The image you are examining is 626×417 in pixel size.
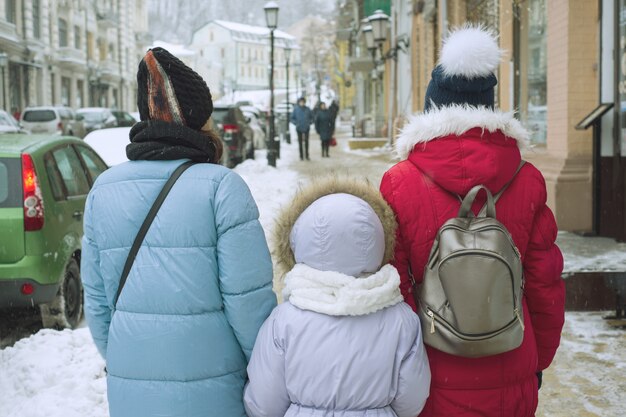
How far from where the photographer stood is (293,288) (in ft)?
8.11

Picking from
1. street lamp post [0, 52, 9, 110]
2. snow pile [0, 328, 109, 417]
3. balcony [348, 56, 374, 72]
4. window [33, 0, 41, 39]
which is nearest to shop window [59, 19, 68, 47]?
window [33, 0, 41, 39]

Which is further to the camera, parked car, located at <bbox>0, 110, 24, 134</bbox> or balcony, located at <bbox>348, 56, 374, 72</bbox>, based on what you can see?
balcony, located at <bbox>348, 56, 374, 72</bbox>

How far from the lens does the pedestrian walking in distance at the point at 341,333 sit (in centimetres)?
239

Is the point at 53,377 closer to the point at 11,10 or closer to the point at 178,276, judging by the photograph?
the point at 178,276

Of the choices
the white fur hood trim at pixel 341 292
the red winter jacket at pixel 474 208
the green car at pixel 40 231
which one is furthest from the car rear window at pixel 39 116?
the white fur hood trim at pixel 341 292

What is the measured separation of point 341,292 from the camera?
7.84ft

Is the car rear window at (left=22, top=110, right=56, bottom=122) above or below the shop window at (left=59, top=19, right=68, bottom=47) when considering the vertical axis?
below

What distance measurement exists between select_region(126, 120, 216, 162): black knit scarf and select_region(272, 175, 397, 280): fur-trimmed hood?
379 millimetres

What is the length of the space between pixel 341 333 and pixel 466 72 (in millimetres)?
A: 983

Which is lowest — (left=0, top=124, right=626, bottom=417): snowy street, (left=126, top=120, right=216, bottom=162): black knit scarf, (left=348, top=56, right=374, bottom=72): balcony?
(left=0, top=124, right=626, bottom=417): snowy street

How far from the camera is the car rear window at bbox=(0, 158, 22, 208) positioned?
6078 mm

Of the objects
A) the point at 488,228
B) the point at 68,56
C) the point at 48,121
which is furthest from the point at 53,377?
the point at 68,56

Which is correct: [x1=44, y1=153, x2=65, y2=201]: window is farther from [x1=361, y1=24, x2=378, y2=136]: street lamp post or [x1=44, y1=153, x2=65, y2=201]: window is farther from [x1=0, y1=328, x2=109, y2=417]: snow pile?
[x1=361, y1=24, x2=378, y2=136]: street lamp post

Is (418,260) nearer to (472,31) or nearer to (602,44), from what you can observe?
(472,31)
